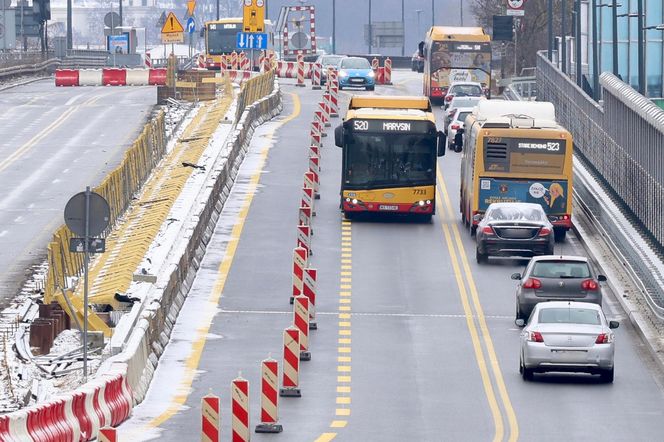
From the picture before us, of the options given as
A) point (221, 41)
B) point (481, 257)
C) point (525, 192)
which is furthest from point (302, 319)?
point (221, 41)

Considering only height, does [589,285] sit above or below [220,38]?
below

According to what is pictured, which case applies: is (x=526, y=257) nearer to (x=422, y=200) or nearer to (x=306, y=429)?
(x=422, y=200)

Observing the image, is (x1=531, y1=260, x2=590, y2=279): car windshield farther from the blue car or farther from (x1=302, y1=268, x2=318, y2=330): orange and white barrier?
the blue car

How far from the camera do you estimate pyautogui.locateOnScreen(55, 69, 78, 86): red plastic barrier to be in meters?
88.8

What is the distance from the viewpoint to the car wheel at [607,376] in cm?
2737

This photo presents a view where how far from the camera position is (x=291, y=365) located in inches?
1026

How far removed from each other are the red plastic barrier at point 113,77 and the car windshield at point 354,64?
11.4 m

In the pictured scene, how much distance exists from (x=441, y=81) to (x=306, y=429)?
54175 mm

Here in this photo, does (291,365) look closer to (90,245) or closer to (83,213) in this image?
(90,245)

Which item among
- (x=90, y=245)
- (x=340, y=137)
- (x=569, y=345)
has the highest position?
(x=340, y=137)

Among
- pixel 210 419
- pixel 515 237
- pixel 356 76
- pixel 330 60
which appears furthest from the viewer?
pixel 330 60

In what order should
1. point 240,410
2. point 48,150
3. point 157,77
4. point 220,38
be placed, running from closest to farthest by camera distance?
point 240,410 → point 48,150 → point 157,77 → point 220,38

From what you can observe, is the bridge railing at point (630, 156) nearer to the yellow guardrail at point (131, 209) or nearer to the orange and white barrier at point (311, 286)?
the orange and white barrier at point (311, 286)

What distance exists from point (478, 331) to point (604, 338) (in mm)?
5370
